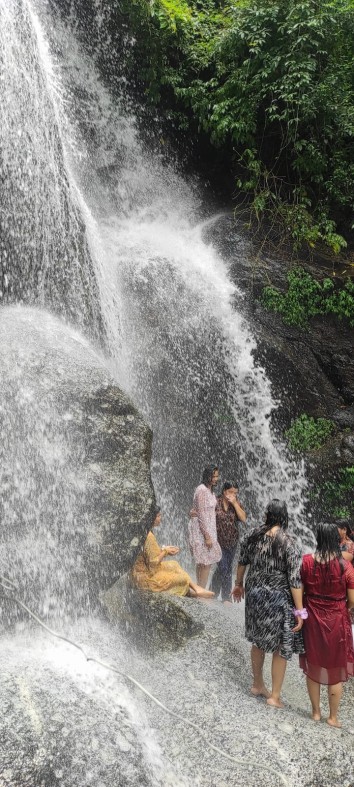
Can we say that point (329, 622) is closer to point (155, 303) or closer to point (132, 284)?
point (155, 303)

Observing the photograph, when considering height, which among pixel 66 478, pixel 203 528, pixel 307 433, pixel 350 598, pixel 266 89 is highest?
pixel 266 89

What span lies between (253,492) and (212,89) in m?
8.32

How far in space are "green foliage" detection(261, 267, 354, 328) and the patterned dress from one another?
7014 millimetres

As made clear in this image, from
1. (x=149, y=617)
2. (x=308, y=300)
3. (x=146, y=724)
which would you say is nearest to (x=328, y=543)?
(x=146, y=724)

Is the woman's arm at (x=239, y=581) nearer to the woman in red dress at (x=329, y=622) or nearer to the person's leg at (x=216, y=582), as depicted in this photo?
the woman in red dress at (x=329, y=622)

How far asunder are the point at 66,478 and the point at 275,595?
2175 millimetres

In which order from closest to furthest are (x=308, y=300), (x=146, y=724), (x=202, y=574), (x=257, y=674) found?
(x=146, y=724)
(x=257, y=674)
(x=202, y=574)
(x=308, y=300)

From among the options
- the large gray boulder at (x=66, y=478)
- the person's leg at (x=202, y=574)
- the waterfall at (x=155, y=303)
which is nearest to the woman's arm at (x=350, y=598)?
the large gray boulder at (x=66, y=478)

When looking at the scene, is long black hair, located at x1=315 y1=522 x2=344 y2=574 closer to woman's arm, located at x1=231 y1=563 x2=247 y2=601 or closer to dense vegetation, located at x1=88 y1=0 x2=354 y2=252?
woman's arm, located at x1=231 y1=563 x2=247 y2=601

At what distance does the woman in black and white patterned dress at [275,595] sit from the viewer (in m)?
4.61

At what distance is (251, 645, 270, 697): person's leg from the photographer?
4788 mm

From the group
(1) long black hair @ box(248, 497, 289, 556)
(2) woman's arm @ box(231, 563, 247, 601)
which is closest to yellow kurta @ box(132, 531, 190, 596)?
(2) woman's arm @ box(231, 563, 247, 601)

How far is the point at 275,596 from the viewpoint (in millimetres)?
4648

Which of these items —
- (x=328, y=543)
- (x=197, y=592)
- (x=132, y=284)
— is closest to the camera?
(x=328, y=543)
